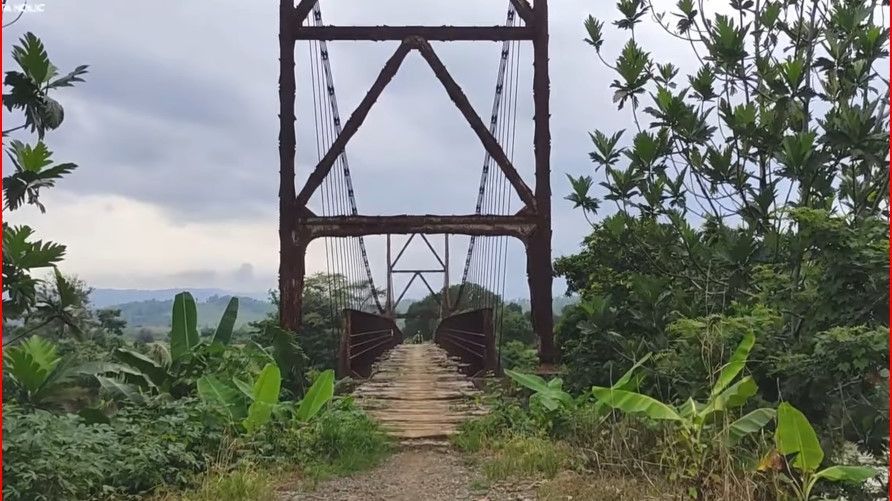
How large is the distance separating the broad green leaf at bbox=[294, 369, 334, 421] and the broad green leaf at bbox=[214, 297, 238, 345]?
1.73 meters

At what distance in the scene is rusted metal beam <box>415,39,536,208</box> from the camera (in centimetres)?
800

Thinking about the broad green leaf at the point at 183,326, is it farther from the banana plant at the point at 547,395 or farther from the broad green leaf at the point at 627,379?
the broad green leaf at the point at 627,379

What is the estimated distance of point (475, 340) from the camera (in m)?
11.3

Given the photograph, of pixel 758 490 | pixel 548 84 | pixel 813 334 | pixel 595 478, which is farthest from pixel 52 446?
pixel 548 84

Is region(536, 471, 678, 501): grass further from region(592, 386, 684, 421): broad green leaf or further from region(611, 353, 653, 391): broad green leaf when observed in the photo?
region(611, 353, 653, 391): broad green leaf

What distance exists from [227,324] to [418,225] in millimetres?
2194

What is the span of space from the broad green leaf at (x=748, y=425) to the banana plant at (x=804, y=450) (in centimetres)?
28

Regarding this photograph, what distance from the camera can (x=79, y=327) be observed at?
3068 mm

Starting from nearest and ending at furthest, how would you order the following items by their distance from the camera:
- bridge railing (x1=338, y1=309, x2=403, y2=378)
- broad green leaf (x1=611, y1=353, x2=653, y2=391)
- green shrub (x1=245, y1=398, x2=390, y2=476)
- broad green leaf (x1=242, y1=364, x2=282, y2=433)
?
broad green leaf (x1=611, y1=353, x2=653, y2=391)
green shrub (x1=245, y1=398, x2=390, y2=476)
broad green leaf (x1=242, y1=364, x2=282, y2=433)
bridge railing (x1=338, y1=309, x2=403, y2=378)

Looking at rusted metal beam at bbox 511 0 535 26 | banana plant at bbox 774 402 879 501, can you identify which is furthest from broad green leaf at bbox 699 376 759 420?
rusted metal beam at bbox 511 0 535 26

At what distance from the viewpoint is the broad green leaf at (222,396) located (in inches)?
193

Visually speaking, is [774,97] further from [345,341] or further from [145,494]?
[345,341]

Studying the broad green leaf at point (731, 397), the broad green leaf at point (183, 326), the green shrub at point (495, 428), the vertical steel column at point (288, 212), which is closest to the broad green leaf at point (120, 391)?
the broad green leaf at point (183, 326)

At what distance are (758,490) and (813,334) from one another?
88 cm
